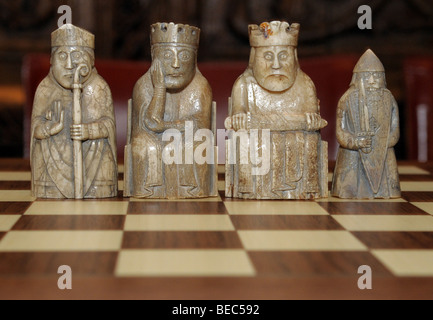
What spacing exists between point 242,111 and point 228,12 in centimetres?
256

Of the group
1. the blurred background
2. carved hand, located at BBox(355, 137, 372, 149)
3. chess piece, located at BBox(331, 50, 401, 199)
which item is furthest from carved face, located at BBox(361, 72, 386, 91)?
the blurred background

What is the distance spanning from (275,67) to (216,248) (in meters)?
0.91

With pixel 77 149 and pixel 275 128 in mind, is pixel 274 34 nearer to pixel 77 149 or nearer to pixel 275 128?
pixel 275 128

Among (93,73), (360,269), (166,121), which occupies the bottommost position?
(360,269)

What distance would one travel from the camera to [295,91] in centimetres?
244

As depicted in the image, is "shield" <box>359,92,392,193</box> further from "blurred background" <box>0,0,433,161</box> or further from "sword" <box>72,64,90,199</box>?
"blurred background" <box>0,0,433,161</box>

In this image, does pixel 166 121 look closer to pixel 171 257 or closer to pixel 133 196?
pixel 133 196

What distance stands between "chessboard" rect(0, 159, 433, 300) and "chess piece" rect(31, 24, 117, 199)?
80mm

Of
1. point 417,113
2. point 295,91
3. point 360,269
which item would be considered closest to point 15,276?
point 360,269

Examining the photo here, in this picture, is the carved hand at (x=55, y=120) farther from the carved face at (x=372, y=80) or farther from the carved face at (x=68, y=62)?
the carved face at (x=372, y=80)

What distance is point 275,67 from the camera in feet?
7.84

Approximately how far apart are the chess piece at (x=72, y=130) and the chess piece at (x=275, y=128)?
16.8 inches

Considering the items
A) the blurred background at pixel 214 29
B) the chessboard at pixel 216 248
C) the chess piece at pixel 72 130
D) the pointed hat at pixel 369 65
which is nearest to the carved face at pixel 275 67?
the pointed hat at pixel 369 65

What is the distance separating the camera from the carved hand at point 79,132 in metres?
2.35
